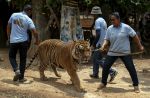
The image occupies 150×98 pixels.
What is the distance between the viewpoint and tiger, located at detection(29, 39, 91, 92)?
9630 millimetres

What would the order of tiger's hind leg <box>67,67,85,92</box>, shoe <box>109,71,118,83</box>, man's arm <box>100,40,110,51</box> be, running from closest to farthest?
tiger's hind leg <box>67,67,85,92</box>
man's arm <box>100,40,110,51</box>
shoe <box>109,71,118,83</box>

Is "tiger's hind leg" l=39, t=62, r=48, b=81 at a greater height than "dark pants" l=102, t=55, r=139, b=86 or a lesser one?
lesser

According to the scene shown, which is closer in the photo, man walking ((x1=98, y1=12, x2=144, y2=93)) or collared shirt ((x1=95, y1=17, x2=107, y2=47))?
man walking ((x1=98, y1=12, x2=144, y2=93))

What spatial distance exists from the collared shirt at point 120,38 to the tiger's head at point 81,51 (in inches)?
22.9

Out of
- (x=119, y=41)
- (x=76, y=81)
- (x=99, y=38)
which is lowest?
(x=76, y=81)

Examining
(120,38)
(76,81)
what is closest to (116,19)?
(120,38)

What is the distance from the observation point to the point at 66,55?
1000 cm

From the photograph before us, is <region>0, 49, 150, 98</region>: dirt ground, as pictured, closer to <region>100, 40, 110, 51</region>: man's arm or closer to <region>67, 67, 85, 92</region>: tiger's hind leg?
<region>67, 67, 85, 92</region>: tiger's hind leg

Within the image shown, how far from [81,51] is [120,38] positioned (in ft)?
3.02

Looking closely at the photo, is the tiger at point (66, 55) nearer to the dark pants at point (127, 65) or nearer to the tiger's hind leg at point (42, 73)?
the tiger's hind leg at point (42, 73)

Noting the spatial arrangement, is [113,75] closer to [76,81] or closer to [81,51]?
[76,81]

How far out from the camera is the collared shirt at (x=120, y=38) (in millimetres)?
9703

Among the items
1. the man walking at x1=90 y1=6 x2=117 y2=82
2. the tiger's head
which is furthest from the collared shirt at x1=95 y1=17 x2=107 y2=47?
the tiger's head

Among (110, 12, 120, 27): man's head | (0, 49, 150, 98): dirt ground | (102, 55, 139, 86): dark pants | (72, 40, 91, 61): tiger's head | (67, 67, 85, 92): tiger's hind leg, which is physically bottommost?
(0, 49, 150, 98): dirt ground
